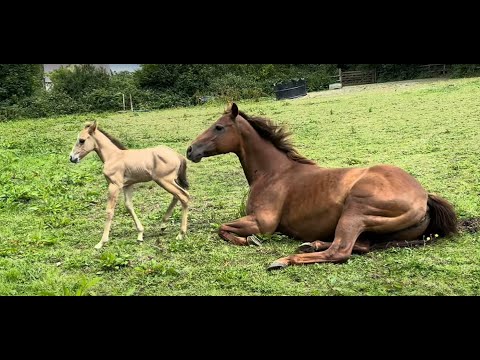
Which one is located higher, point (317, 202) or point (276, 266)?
point (317, 202)

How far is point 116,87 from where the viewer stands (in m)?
11.3

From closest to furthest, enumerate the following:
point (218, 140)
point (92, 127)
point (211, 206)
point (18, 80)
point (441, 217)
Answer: point (441, 217)
point (92, 127)
point (218, 140)
point (211, 206)
point (18, 80)

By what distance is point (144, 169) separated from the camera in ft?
17.7

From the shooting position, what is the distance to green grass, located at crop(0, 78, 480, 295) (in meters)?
4.33

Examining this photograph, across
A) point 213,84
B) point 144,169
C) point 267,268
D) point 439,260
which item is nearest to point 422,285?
point 439,260

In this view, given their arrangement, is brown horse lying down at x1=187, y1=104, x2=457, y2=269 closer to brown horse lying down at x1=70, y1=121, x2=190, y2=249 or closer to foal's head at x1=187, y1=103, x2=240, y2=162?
foal's head at x1=187, y1=103, x2=240, y2=162

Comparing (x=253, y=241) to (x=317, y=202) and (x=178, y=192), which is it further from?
(x=178, y=192)

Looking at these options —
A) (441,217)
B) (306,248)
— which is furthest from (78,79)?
(441,217)

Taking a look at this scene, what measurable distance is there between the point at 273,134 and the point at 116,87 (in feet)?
21.1

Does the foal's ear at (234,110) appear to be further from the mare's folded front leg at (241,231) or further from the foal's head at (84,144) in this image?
the foal's head at (84,144)

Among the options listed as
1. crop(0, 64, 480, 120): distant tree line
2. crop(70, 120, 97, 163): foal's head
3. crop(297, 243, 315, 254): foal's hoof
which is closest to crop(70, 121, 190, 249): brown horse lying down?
crop(70, 120, 97, 163): foal's head

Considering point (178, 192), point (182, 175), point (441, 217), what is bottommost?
point (441, 217)

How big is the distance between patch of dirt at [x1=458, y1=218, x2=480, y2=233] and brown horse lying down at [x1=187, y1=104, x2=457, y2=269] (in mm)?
302
